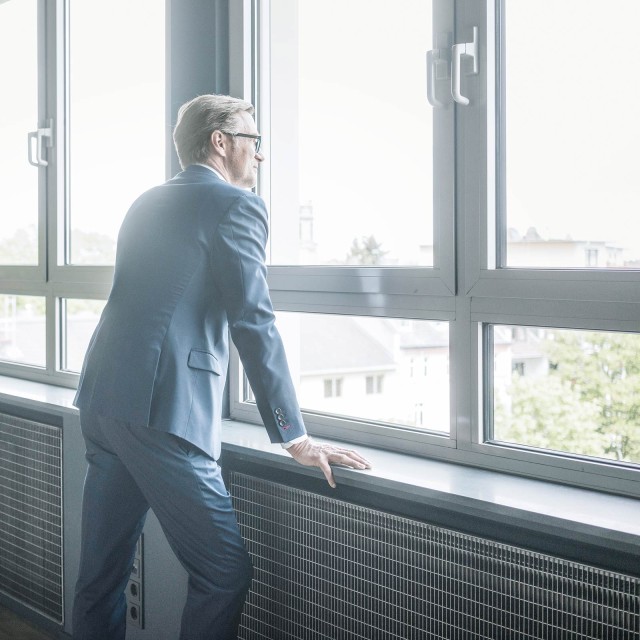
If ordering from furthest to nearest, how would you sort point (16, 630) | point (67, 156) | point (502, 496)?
point (67, 156), point (16, 630), point (502, 496)

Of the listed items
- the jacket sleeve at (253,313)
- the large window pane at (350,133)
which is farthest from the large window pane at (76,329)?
the jacket sleeve at (253,313)

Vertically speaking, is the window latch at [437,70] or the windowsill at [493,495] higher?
the window latch at [437,70]

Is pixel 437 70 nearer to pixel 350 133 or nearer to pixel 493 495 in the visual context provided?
→ pixel 350 133

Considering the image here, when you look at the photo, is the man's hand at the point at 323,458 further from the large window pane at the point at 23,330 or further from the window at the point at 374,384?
the large window pane at the point at 23,330

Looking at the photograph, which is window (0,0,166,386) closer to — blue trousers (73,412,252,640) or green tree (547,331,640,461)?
blue trousers (73,412,252,640)

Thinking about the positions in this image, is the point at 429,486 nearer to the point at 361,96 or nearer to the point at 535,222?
the point at 535,222

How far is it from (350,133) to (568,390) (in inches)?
38.9

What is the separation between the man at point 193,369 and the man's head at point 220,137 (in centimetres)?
12

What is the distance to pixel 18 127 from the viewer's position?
3.93m

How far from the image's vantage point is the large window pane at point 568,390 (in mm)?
1878

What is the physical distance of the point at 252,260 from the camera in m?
1.98

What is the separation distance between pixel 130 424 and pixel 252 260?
18.8 inches

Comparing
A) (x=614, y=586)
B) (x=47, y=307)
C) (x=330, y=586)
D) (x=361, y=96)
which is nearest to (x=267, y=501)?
(x=330, y=586)

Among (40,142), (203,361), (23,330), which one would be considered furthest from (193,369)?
(23,330)
